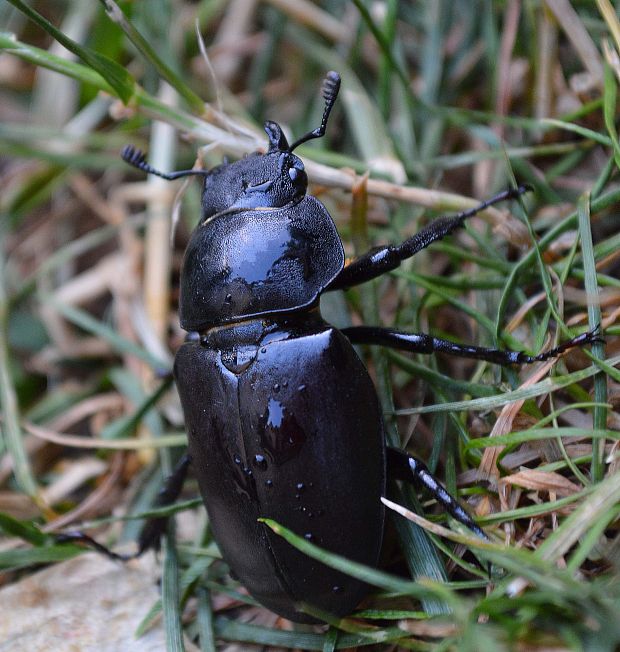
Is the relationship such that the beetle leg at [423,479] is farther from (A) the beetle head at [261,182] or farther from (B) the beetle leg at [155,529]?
(A) the beetle head at [261,182]

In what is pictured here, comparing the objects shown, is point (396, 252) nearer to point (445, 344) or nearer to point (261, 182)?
point (445, 344)

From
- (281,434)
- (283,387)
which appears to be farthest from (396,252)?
(281,434)

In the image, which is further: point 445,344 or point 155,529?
Result: point 155,529

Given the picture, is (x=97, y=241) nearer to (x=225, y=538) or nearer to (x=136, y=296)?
→ (x=136, y=296)

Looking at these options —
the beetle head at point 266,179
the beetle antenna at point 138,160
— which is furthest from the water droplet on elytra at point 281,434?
the beetle antenna at point 138,160

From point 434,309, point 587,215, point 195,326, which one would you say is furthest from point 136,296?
point 587,215

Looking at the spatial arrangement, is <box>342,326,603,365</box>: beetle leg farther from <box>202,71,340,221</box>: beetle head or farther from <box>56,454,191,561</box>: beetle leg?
<box>56,454,191,561</box>: beetle leg
